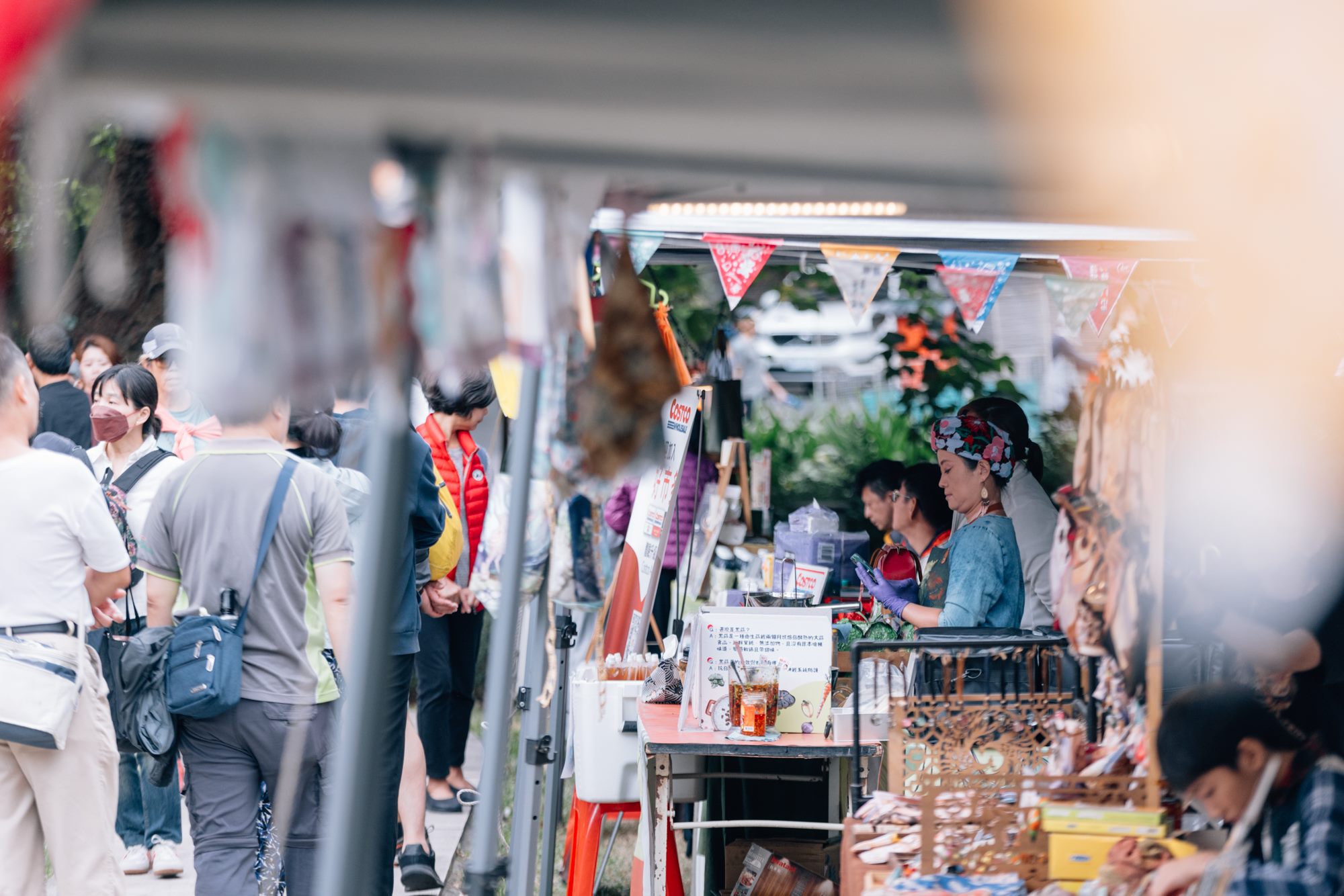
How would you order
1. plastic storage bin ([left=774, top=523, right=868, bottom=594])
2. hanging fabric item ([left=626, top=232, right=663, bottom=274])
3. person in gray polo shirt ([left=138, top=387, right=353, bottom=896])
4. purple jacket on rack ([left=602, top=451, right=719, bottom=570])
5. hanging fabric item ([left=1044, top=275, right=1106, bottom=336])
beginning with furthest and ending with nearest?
purple jacket on rack ([left=602, top=451, right=719, bottom=570])
plastic storage bin ([left=774, top=523, right=868, bottom=594])
hanging fabric item ([left=1044, top=275, right=1106, bottom=336])
hanging fabric item ([left=626, top=232, right=663, bottom=274])
person in gray polo shirt ([left=138, top=387, right=353, bottom=896])

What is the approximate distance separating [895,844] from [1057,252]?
228cm

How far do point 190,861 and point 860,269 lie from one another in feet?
13.4

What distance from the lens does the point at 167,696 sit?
12.4 feet

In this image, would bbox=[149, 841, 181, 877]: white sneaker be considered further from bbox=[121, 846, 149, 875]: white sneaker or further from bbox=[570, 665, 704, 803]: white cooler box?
bbox=[570, 665, 704, 803]: white cooler box

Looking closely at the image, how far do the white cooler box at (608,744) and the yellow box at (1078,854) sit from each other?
1733mm

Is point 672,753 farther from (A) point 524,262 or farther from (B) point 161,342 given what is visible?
(B) point 161,342

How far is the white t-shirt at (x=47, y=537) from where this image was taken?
146 inches

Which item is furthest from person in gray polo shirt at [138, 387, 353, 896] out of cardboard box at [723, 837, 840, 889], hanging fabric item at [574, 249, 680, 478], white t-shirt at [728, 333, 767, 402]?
white t-shirt at [728, 333, 767, 402]

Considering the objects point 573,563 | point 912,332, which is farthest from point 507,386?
point 912,332

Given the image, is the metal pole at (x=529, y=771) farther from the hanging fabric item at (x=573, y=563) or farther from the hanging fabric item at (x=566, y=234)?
the hanging fabric item at (x=566, y=234)

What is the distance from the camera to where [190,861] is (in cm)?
586

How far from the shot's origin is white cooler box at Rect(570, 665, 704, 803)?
4320 millimetres

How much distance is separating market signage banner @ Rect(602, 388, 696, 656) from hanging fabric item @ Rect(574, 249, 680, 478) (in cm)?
285

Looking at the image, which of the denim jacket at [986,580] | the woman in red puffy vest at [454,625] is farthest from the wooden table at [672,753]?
the woman in red puffy vest at [454,625]
